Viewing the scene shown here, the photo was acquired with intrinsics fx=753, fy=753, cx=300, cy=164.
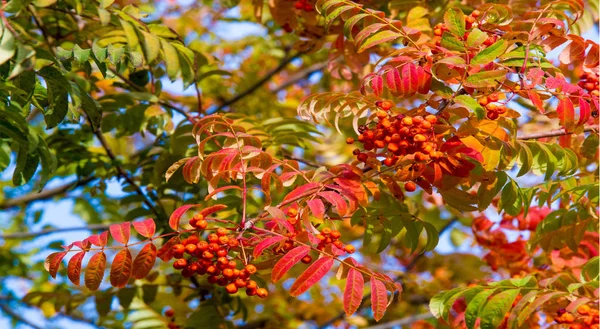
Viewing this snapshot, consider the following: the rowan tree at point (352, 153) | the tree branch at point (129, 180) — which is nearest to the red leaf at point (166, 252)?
the rowan tree at point (352, 153)

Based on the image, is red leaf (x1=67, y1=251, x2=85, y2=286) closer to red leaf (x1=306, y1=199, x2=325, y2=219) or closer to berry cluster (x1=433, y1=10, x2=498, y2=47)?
red leaf (x1=306, y1=199, x2=325, y2=219)

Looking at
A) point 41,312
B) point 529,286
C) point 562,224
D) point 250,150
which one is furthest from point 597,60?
point 41,312

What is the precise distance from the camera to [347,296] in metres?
2.26

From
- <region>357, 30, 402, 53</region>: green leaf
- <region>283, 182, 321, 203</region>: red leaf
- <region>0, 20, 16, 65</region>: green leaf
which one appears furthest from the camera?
<region>357, 30, 402, 53</region>: green leaf

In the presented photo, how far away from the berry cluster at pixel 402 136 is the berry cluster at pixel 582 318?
735 millimetres

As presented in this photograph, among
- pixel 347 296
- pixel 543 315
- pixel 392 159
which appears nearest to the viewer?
pixel 347 296

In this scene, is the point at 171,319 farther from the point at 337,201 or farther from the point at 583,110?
the point at 583,110

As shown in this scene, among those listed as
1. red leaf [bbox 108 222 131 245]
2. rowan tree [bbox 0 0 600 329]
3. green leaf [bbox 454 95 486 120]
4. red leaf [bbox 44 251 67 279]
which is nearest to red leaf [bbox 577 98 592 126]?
rowan tree [bbox 0 0 600 329]

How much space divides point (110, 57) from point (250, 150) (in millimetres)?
602

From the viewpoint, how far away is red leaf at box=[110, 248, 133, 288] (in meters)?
2.35

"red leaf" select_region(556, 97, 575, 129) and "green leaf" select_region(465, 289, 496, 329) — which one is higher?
"red leaf" select_region(556, 97, 575, 129)

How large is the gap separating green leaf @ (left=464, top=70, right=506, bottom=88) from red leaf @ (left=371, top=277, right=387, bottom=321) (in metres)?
0.71

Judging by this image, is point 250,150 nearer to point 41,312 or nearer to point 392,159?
point 392,159

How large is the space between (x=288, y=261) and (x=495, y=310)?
30.1 inches
